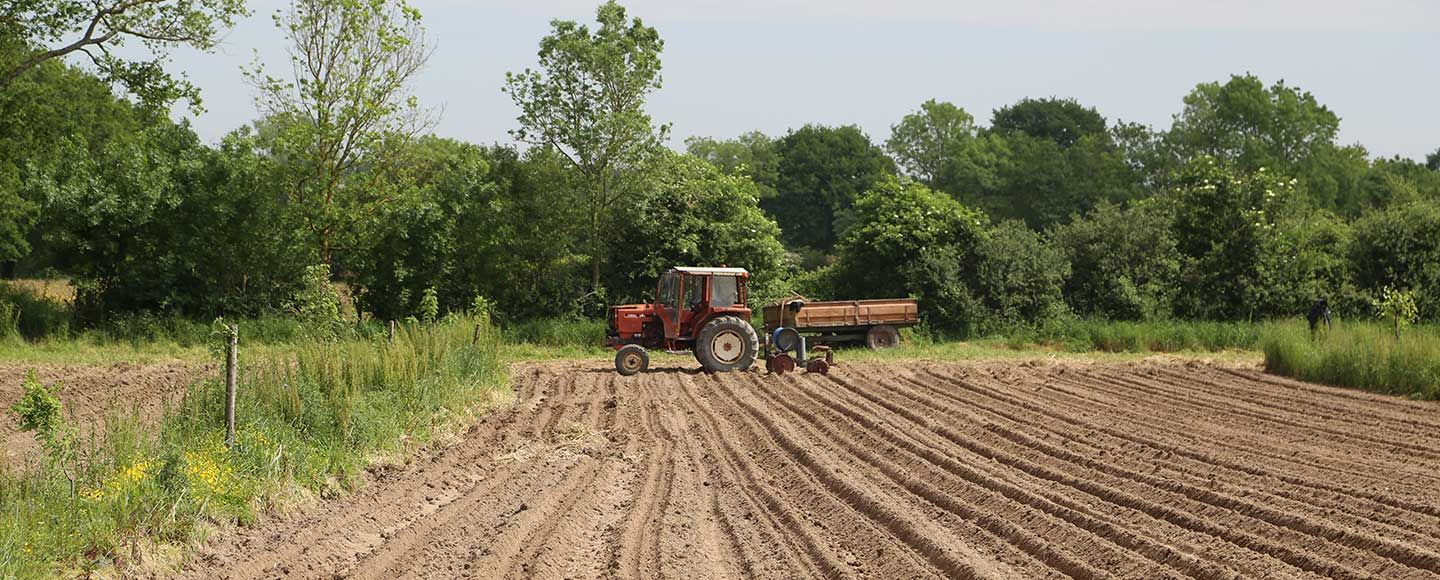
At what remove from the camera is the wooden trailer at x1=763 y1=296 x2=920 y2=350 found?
26656mm

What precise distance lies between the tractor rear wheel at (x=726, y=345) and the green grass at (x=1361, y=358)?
935 centimetres

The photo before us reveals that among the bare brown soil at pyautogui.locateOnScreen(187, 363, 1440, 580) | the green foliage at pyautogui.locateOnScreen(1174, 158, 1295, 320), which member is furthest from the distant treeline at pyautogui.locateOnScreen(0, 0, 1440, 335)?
the bare brown soil at pyautogui.locateOnScreen(187, 363, 1440, 580)

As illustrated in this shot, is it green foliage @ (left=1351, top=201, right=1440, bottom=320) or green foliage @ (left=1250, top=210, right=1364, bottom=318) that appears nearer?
green foliage @ (left=1351, top=201, right=1440, bottom=320)

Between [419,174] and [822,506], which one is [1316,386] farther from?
[419,174]

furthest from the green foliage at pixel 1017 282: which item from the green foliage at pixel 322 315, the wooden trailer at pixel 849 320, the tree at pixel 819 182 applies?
the tree at pixel 819 182

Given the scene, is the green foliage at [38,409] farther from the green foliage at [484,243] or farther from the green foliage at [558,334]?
the green foliage at [558,334]

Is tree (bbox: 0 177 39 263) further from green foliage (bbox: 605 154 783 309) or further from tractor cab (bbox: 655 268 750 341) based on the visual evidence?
tractor cab (bbox: 655 268 750 341)

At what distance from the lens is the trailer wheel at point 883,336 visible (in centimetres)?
2745

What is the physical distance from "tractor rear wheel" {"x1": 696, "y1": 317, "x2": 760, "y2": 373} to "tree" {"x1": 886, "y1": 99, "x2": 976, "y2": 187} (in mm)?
53960

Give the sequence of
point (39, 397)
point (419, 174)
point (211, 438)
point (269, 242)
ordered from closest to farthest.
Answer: point (39, 397), point (211, 438), point (269, 242), point (419, 174)

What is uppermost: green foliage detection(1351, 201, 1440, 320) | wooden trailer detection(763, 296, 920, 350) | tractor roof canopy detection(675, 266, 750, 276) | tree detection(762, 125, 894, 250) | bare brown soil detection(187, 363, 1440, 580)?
tree detection(762, 125, 894, 250)

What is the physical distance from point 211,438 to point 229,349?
932 millimetres

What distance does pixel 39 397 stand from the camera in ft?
29.6

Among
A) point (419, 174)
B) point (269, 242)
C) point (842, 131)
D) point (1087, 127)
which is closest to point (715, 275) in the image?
point (269, 242)
